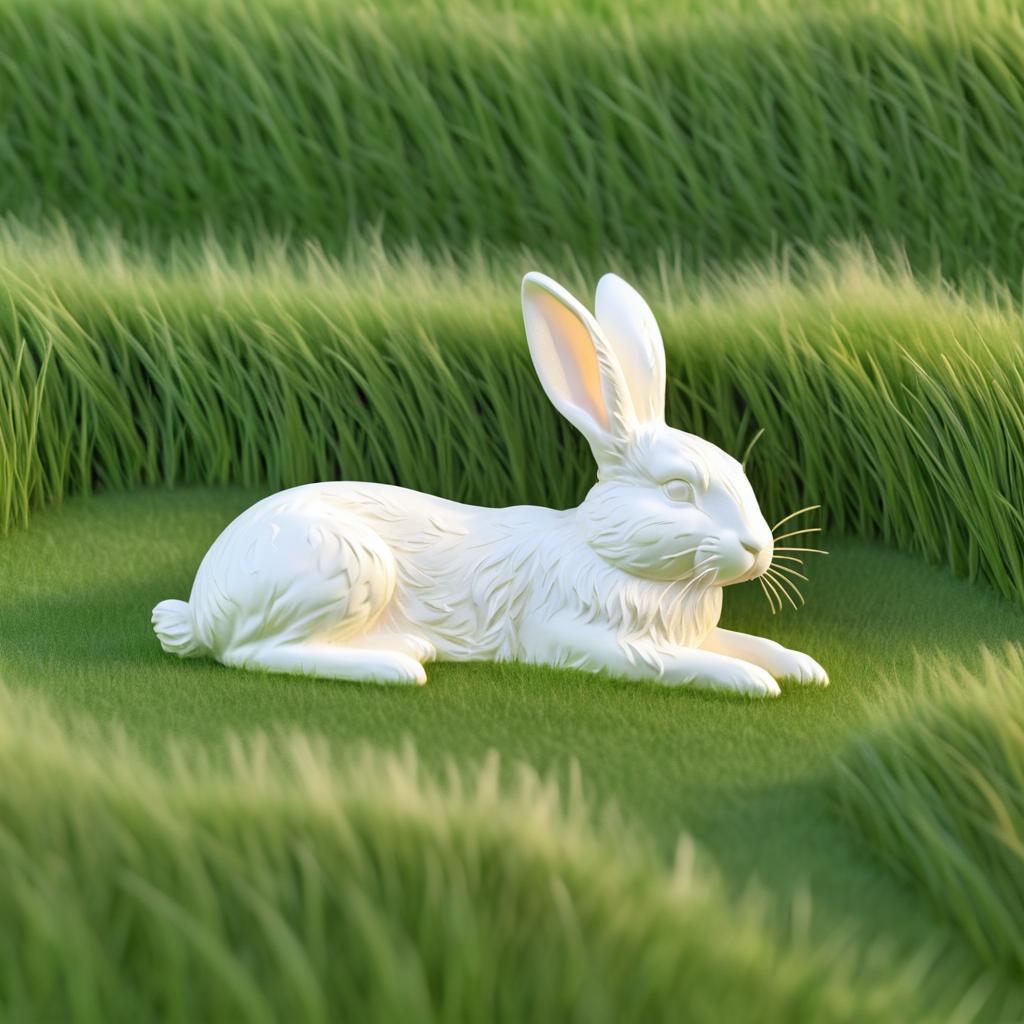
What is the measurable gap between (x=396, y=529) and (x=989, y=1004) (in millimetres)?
1508

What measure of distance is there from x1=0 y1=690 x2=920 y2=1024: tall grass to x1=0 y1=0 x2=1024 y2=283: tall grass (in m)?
Result: 2.78

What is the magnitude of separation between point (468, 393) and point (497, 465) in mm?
207

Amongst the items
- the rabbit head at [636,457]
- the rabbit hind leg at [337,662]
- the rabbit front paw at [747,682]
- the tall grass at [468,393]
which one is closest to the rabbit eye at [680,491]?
the rabbit head at [636,457]

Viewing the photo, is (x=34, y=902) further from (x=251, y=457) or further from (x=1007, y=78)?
(x=1007, y=78)

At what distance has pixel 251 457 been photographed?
12.5ft

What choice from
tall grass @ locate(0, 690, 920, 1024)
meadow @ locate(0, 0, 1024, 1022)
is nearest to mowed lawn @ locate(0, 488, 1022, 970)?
meadow @ locate(0, 0, 1024, 1022)

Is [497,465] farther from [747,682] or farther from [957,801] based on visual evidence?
[957,801]

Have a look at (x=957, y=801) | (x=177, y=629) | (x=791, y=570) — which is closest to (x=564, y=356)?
(x=791, y=570)

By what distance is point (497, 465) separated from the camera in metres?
3.68

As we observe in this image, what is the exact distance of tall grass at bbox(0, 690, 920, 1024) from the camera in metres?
1.65

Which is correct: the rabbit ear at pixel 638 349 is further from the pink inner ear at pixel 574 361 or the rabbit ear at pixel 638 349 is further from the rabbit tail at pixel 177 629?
the rabbit tail at pixel 177 629

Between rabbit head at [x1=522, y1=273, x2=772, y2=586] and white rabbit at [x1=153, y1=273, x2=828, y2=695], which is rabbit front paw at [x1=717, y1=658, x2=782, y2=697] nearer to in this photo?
white rabbit at [x1=153, y1=273, x2=828, y2=695]

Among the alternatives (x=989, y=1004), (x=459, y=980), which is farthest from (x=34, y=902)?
(x=989, y=1004)

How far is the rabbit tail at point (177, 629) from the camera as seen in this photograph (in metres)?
2.94
